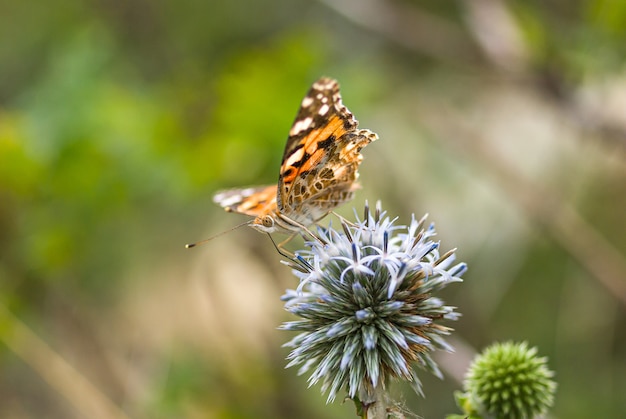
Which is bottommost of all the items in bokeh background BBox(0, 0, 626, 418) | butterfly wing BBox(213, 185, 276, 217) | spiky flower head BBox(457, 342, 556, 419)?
spiky flower head BBox(457, 342, 556, 419)

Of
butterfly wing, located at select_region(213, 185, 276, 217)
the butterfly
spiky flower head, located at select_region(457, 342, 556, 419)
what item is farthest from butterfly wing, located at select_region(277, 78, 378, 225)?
spiky flower head, located at select_region(457, 342, 556, 419)

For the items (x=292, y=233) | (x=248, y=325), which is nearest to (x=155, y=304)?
(x=248, y=325)

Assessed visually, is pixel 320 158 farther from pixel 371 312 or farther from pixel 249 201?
pixel 371 312

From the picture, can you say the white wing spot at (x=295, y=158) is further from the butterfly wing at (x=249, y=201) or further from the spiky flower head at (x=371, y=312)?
the spiky flower head at (x=371, y=312)

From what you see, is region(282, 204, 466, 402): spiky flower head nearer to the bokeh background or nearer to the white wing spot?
the white wing spot

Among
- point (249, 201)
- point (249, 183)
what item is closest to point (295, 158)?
point (249, 201)

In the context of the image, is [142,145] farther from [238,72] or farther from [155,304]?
[155,304]
